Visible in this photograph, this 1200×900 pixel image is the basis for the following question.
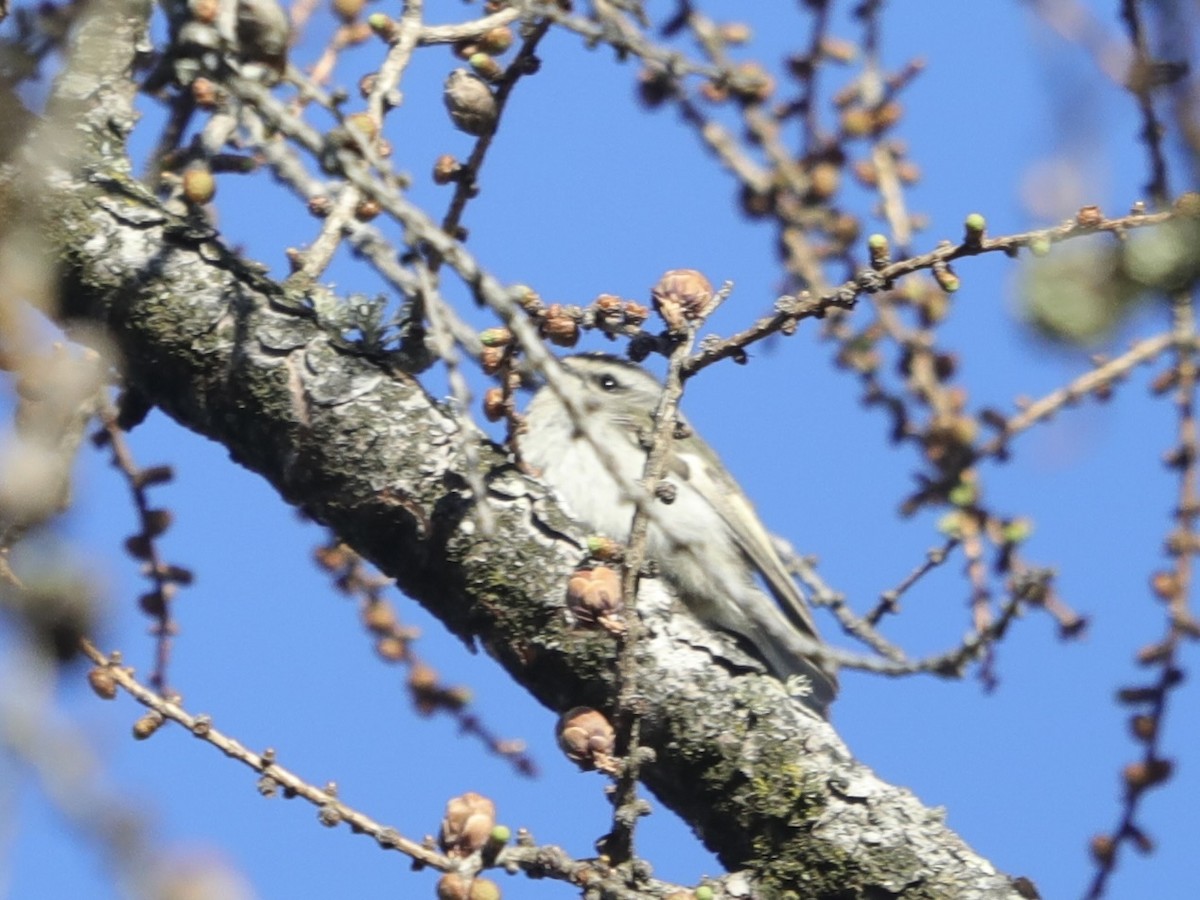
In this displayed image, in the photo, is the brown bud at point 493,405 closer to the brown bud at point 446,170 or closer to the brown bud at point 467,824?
the brown bud at point 446,170

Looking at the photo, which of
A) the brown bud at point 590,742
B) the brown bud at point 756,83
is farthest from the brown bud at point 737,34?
the brown bud at point 590,742

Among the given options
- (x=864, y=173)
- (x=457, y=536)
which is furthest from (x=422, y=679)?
(x=864, y=173)

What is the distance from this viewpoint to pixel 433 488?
295cm

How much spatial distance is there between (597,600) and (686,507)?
2359 millimetres

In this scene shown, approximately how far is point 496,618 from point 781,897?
697mm

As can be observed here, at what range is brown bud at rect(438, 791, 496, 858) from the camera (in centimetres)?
239

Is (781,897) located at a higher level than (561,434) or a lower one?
lower

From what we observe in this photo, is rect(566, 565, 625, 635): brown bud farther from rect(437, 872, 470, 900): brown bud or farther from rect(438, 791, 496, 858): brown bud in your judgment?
rect(437, 872, 470, 900): brown bud

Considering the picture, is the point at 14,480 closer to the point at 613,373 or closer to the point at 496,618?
the point at 496,618

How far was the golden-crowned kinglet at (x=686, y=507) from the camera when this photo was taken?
4.16m

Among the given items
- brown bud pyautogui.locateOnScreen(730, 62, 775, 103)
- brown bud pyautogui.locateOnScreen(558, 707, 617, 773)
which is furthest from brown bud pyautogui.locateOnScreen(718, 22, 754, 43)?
brown bud pyautogui.locateOnScreen(558, 707, 617, 773)

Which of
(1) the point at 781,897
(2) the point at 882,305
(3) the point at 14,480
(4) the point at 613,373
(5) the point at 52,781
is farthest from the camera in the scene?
(4) the point at 613,373

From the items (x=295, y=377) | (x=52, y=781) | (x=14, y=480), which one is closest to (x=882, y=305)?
(x=295, y=377)

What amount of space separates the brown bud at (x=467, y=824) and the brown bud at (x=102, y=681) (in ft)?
1.85
